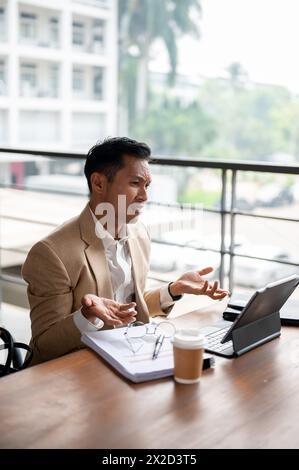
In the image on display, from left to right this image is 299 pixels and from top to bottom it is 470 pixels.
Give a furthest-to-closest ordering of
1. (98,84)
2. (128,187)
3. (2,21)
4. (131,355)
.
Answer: (98,84), (2,21), (128,187), (131,355)

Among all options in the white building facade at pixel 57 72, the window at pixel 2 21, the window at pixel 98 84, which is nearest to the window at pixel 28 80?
the white building facade at pixel 57 72

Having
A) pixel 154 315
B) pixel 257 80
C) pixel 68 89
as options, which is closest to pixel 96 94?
pixel 68 89

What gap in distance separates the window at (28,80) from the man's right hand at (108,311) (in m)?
15.0

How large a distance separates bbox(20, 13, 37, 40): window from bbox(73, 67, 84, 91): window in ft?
7.04

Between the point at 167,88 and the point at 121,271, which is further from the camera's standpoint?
the point at 167,88

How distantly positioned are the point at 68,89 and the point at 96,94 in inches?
67.4

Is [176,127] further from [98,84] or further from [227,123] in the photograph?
[98,84]

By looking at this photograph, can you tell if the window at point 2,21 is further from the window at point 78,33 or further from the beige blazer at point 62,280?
the beige blazer at point 62,280

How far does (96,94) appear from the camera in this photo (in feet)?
61.7

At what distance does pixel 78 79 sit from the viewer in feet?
58.2

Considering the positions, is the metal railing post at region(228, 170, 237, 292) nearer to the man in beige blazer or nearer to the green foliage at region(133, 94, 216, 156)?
the man in beige blazer

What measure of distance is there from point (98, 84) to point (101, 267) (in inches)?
712

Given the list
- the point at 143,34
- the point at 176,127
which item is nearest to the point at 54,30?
the point at 143,34
